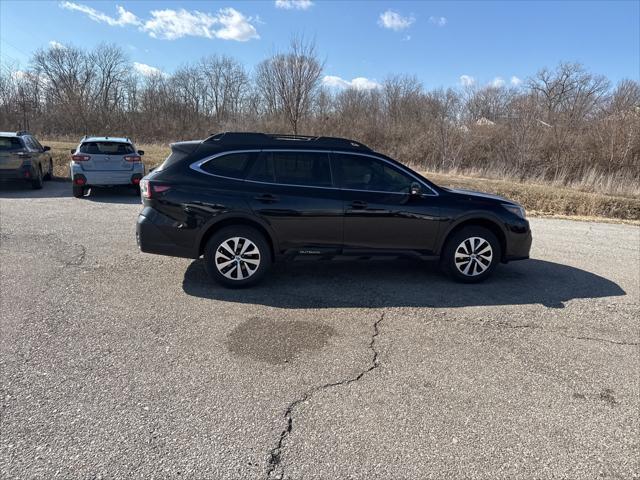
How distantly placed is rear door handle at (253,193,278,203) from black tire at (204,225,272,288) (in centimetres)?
38

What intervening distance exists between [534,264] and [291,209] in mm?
4242

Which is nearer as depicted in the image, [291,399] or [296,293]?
[291,399]

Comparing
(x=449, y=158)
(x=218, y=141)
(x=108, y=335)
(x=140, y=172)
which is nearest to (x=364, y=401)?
(x=108, y=335)

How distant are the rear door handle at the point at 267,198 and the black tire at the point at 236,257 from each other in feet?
1.25

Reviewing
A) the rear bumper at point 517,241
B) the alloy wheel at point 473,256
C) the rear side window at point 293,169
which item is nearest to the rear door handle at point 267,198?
the rear side window at point 293,169

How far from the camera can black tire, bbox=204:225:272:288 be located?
16.7 feet

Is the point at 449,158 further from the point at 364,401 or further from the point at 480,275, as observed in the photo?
the point at 364,401

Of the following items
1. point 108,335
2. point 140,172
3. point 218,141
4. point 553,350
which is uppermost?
point 218,141

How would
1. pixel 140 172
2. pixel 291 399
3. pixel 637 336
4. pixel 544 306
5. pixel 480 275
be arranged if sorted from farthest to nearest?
pixel 140 172 < pixel 480 275 < pixel 544 306 < pixel 637 336 < pixel 291 399

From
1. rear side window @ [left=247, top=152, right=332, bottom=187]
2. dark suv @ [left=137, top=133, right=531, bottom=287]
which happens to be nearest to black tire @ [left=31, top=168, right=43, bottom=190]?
dark suv @ [left=137, top=133, right=531, bottom=287]

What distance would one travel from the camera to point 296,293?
5.15 metres

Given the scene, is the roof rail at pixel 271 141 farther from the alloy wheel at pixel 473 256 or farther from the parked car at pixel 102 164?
the parked car at pixel 102 164

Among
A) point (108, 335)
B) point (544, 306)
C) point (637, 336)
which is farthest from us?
point (544, 306)

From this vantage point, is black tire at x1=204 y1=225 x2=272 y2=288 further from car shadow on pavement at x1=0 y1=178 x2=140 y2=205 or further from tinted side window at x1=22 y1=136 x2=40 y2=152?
tinted side window at x1=22 y1=136 x2=40 y2=152
